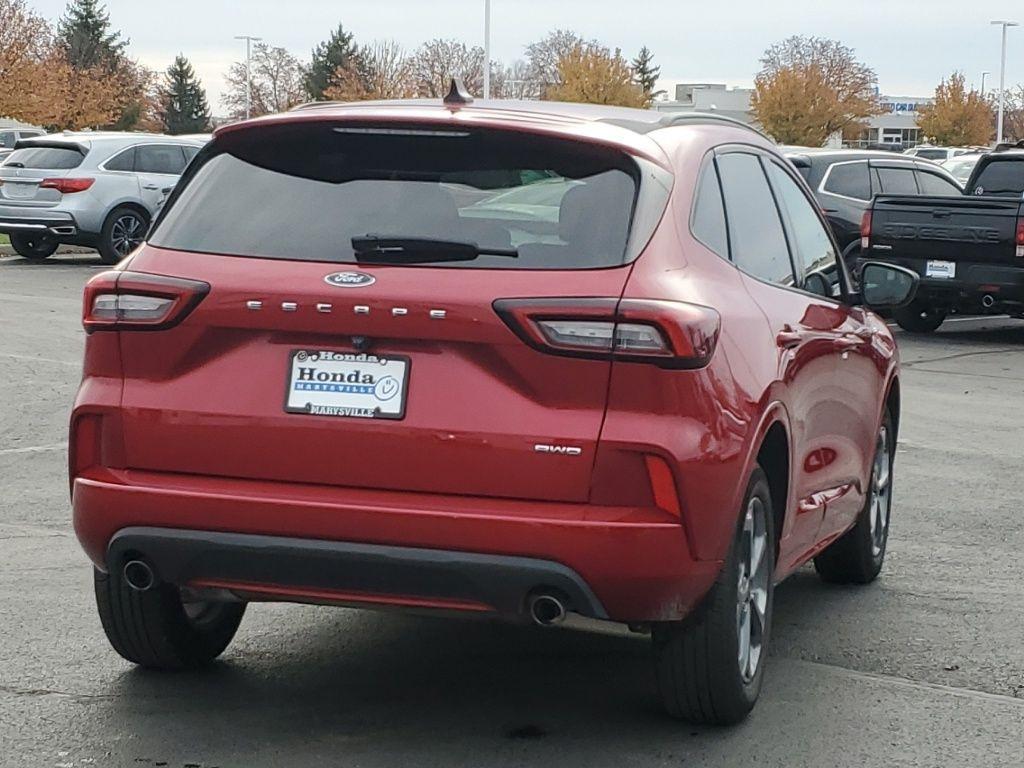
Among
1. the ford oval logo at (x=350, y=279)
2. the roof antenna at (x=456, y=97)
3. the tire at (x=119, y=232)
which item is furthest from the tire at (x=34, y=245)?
the ford oval logo at (x=350, y=279)

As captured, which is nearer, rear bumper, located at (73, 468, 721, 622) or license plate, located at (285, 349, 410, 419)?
rear bumper, located at (73, 468, 721, 622)

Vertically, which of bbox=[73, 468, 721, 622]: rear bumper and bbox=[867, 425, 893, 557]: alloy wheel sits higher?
bbox=[73, 468, 721, 622]: rear bumper

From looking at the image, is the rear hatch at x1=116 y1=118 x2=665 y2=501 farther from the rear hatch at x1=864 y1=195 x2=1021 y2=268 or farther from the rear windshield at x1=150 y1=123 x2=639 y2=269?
the rear hatch at x1=864 y1=195 x2=1021 y2=268

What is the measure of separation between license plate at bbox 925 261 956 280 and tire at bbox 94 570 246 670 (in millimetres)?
13542

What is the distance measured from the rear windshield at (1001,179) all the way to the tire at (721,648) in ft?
52.0

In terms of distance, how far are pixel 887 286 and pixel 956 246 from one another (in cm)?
1166

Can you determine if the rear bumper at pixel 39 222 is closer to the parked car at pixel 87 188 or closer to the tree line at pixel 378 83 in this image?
the parked car at pixel 87 188

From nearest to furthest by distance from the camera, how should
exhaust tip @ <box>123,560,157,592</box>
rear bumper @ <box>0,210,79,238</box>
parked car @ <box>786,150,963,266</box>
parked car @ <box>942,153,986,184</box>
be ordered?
exhaust tip @ <box>123,560,157,592</box> → parked car @ <box>786,150,963,266</box> → rear bumper @ <box>0,210,79,238</box> → parked car @ <box>942,153,986,184</box>

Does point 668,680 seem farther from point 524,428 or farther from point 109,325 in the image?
point 109,325

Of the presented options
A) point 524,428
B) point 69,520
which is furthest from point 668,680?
point 69,520

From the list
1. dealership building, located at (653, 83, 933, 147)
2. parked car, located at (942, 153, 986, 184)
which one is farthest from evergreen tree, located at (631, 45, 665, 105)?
parked car, located at (942, 153, 986, 184)

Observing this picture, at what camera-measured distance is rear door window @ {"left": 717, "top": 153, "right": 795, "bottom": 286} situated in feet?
18.3

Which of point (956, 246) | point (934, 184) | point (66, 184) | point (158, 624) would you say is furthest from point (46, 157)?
point (158, 624)

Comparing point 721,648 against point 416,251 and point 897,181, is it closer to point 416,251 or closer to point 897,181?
point 416,251
